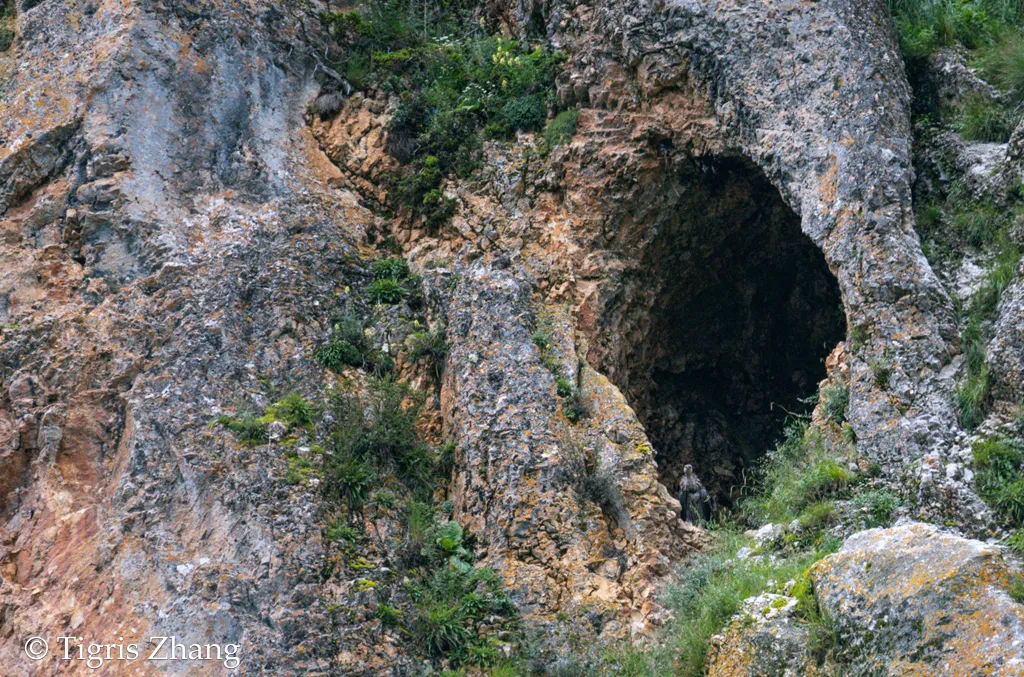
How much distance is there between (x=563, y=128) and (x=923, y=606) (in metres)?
7.21

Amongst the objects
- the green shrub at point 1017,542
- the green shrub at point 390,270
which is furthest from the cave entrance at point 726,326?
the green shrub at point 1017,542

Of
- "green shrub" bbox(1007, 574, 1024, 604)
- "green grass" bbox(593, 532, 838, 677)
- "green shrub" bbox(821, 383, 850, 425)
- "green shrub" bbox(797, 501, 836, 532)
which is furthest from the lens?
"green shrub" bbox(821, 383, 850, 425)

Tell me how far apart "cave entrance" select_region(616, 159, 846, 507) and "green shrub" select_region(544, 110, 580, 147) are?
4.84ft

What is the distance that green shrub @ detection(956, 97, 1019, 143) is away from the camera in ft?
32.8

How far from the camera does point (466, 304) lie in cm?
1101

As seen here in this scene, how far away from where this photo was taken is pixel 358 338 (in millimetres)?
11039

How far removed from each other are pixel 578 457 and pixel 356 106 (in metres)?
6.01

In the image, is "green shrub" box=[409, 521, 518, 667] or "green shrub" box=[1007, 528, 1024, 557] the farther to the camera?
"green shrub" box=[409, 521, 518, 667]

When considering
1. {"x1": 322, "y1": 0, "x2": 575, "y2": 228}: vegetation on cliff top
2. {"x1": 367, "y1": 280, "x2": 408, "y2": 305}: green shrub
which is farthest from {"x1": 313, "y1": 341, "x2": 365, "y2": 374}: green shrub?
{"x1": 322, "y1": 0, "x2": 575, "y2": 228}: vegetation on cliff top

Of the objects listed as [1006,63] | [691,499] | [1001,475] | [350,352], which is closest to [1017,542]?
[1001,475]

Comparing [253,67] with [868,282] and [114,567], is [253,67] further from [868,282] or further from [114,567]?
[868,282]

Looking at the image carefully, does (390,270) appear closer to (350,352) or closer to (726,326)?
(350,352)

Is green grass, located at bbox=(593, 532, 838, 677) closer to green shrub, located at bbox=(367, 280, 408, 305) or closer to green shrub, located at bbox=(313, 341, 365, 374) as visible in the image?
green shrub, located at bbox=(313, 341, 365, 374)

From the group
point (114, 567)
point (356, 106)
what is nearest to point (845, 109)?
point (356, 106)
